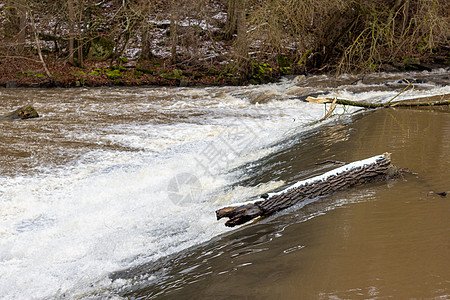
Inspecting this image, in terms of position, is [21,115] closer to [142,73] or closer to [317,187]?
[142,73]

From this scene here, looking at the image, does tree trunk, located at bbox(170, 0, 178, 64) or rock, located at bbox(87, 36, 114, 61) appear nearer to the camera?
tree trunk, located at bbox(170, 0, 178, 64)

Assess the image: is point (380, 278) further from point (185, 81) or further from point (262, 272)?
point (185, 81)

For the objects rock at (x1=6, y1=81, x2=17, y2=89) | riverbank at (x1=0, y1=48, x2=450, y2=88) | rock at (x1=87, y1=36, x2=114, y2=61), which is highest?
rock at (x1=87, y1=36, x2=114, y2=61)

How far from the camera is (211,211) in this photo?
533 centimetres

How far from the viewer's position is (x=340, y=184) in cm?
447

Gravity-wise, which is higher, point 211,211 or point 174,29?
point 174,29

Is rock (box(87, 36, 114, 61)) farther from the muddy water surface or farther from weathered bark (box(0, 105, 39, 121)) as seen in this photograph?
the muddy water surface

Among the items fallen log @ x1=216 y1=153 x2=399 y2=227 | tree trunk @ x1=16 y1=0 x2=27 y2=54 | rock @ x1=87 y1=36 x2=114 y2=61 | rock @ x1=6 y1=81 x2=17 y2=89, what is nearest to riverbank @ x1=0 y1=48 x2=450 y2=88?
rock @ x1=6 y1=81 x2=17 y2=89

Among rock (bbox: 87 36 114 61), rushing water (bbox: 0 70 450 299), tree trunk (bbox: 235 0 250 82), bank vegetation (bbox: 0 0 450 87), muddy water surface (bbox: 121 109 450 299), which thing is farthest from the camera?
rock (bbox: 87 36 114 61)

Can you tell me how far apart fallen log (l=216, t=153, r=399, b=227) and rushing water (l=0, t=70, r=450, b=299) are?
0.44 ft

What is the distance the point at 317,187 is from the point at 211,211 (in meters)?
1.57

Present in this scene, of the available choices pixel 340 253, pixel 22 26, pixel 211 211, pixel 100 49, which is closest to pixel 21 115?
pixel 211 211

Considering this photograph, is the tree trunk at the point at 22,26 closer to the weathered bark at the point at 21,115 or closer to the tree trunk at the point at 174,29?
the tree trunk at the point at 174,29

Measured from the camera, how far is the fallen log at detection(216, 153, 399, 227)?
422 cm
